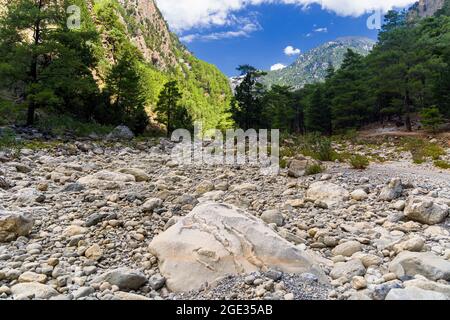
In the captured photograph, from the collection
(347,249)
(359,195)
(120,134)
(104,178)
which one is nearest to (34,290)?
(347,249)

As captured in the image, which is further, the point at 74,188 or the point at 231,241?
the point at 74,188

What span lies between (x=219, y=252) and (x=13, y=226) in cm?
329

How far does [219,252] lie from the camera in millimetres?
4168

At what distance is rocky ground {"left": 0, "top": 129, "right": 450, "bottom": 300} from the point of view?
3.73m

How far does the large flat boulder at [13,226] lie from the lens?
16.3ft

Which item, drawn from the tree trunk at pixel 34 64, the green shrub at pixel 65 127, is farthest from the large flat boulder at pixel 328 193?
the tree trunk at pixel 34 64

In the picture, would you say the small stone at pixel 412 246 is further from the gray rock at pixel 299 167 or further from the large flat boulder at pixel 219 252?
the gray rock at pixel 299 167

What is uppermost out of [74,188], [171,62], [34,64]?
[171,62]


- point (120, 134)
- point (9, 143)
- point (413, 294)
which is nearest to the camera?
point (413, 294)

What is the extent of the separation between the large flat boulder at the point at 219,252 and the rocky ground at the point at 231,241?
0.01 meters

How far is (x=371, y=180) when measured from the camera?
8648 mm

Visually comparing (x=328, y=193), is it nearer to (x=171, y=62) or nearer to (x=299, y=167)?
(x=299, y=167)

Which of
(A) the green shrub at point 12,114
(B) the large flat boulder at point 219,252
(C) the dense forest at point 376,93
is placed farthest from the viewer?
(C) the dense forest at point 376,93
